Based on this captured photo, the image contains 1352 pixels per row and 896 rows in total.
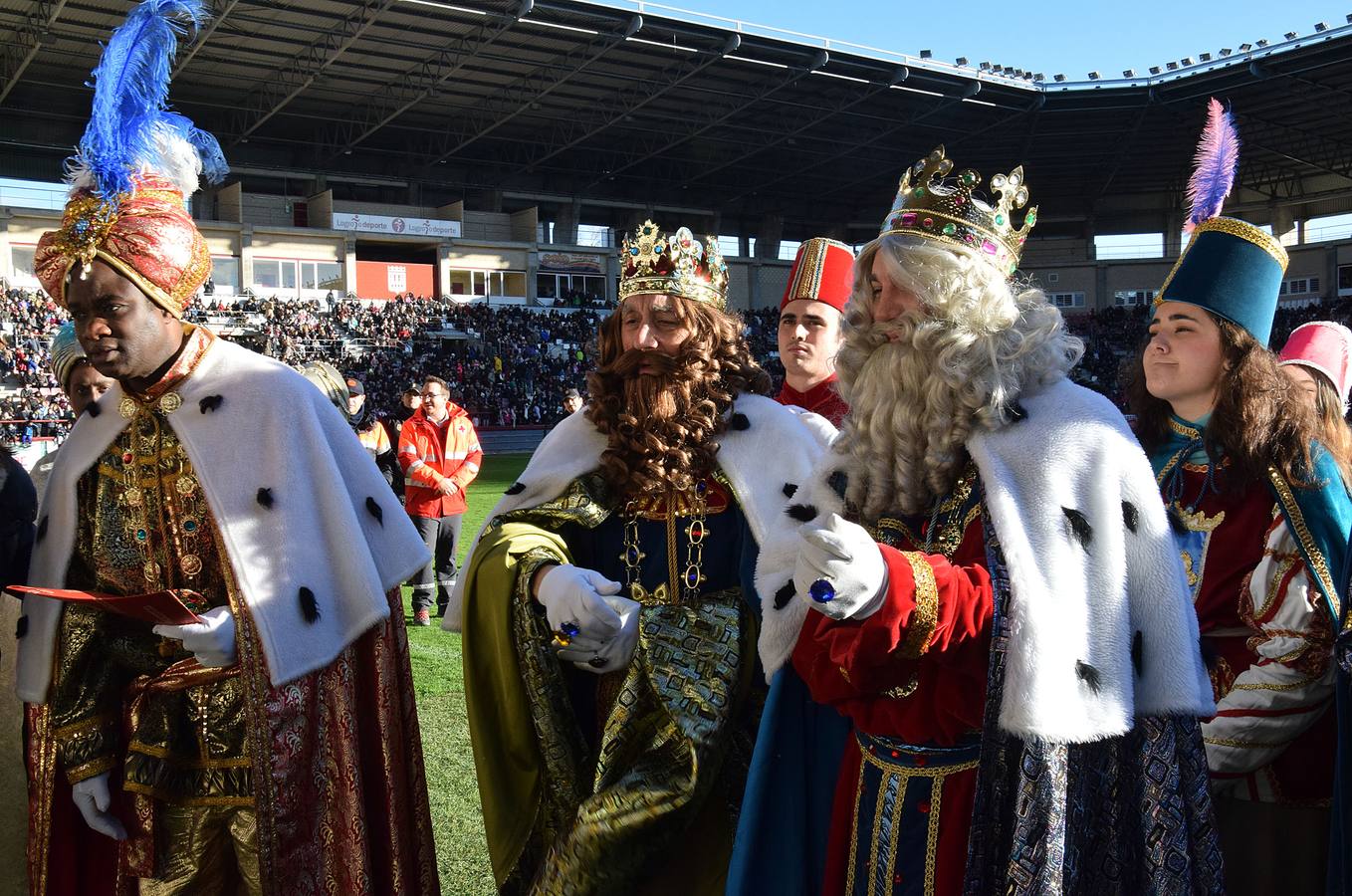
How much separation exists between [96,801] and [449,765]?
2.74 meters

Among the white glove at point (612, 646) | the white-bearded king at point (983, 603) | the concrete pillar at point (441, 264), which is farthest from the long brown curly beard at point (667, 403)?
the concrete pillar at point (441, 264)

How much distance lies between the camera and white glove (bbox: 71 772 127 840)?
3.07m

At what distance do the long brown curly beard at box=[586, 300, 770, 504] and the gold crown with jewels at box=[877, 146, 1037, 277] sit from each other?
2.99ft

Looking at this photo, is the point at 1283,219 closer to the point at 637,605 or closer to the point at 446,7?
the point at 446,7

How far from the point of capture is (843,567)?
1.78m

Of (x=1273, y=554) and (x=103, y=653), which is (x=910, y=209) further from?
(x=103, y=653)

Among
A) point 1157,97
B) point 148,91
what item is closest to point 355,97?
point 1157,97

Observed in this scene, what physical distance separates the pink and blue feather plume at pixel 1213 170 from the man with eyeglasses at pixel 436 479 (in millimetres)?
6706

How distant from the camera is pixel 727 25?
33.5 meters

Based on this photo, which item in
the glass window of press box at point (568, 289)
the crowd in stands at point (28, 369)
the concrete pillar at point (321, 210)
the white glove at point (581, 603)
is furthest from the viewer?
the glass window of press box at point (568, 289)

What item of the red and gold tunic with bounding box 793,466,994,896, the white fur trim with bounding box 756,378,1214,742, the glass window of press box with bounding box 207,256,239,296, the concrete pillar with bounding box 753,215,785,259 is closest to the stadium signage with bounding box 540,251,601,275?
the concrete pillar with bounding box 753,215,785,259

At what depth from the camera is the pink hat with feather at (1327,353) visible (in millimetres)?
3564

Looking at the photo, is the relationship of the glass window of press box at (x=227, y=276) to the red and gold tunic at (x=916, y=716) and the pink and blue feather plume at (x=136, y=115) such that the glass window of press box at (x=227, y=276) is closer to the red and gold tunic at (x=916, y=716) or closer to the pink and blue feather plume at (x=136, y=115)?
the pink and blue feather plume at (x=136, y=115)

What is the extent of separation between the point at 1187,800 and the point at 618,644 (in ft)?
4.62
